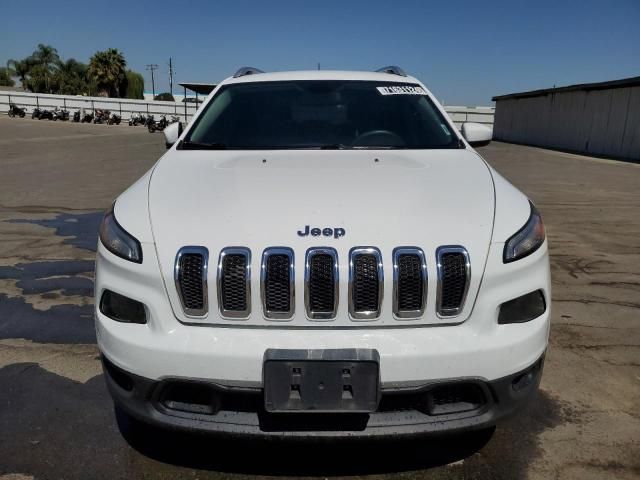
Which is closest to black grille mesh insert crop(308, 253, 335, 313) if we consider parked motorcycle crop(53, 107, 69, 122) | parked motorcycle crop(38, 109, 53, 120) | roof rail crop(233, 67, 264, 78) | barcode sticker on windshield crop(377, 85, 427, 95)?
barcode sticker on windshield crop(377, 85, 427, 95)

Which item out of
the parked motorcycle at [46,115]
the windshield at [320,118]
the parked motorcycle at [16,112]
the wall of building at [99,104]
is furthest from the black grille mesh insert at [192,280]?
the parked motorcycle at [16,112]

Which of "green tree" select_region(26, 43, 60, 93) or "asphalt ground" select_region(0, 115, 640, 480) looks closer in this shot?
"asphalt ground" select_region(0, 115, 640, 480)

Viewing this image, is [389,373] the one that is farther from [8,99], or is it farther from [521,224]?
[8,99]

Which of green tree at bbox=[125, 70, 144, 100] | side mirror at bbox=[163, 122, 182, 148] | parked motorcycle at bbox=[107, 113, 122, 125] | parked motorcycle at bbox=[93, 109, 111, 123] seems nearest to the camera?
side mirror at bbox=[163, 122, 182, 148]

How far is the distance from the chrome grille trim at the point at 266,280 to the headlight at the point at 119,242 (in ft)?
1.54

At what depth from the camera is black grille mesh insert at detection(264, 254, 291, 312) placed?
6.08 ft

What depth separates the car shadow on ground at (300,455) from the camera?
220 centimetres

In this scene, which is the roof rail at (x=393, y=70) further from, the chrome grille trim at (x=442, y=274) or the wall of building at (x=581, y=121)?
the wall of building at (x=581, y=121)

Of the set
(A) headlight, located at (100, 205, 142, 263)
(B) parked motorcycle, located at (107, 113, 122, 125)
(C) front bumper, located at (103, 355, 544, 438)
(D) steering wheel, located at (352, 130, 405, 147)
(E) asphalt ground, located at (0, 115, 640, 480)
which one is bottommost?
(B) parked motorcycle, located at (107, 113, 122, 125)

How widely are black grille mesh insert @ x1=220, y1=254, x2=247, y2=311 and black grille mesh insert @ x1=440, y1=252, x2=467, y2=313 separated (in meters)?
0.69

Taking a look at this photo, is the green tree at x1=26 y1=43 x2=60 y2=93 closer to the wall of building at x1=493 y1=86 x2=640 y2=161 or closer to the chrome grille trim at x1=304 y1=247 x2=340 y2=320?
the wall of building at x1=493 y1=86 x2=640 y2=161

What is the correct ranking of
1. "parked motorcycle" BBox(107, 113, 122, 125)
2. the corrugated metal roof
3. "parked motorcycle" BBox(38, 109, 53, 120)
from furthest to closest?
"parked motorcycle" BBox(38, 109, 53, 120)
"parked motorcycle" BBox(107, 113, 122, 125)
the corrugated metal roof

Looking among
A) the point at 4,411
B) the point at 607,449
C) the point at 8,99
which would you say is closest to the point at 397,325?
the point at 607,449

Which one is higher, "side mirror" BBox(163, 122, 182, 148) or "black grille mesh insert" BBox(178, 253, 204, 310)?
"side mirror" BBox(163, 122, 182, 148)
